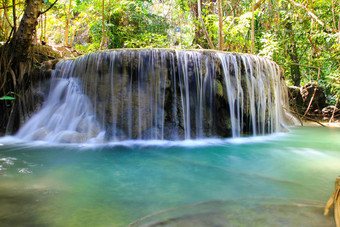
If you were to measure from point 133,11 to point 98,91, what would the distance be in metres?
8.22

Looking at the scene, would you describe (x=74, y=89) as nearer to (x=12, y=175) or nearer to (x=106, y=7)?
(x=12, y=175)

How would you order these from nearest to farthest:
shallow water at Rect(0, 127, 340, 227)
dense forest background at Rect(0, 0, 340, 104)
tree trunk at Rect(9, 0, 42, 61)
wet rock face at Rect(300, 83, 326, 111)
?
shallow water at Rect(0, 127, 340, 227)
tree trunk at Rect(9, 0, 42, 61)
dense forest background at Rect(0, 0, 340, 104)
wet rock face at Rect(300, 83, 326, 111)

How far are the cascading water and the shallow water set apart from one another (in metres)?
1.11

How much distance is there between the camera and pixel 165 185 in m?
2.80

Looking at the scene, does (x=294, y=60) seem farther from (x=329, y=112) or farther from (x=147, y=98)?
(x=147, y=98)

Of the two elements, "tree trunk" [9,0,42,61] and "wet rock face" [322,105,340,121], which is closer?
"tree trunk" [9,0,42,61]

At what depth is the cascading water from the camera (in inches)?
234

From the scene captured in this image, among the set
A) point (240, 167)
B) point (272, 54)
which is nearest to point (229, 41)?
point (272, 54)

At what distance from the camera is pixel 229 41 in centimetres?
1155

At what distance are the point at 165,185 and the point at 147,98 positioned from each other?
349 cm

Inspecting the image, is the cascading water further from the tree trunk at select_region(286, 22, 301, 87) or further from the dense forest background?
the tree trunk at select_region(286, 22, 301, 87)

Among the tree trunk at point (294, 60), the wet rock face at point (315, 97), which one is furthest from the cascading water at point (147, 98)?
the tree trunk at point (294, 60)

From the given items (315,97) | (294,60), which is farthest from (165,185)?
(294,60)

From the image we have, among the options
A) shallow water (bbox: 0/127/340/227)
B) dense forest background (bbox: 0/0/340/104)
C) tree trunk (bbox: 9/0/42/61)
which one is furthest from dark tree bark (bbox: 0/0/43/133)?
dense forest background (bbox: 0/0/340/104)
